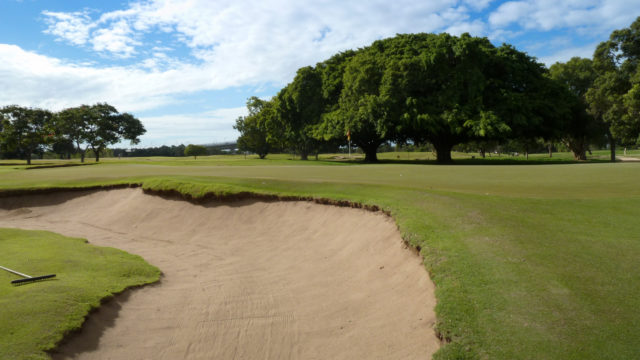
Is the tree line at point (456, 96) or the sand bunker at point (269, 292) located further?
the tree line at point (456, 96)

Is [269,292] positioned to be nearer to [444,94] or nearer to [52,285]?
[52,285]

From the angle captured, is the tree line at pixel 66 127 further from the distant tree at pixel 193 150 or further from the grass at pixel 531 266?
the grass at pixel 531 266

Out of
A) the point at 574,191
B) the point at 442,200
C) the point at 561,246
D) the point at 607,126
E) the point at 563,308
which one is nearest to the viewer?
the point at 563,308

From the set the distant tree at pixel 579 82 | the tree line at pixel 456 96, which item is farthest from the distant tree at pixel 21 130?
the distant tree at pixel 579 82

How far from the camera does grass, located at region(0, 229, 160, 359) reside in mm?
4562

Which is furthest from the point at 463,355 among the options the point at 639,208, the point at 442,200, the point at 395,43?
the point at 395,43

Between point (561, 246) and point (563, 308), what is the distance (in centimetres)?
212

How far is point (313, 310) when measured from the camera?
6414 millimetres

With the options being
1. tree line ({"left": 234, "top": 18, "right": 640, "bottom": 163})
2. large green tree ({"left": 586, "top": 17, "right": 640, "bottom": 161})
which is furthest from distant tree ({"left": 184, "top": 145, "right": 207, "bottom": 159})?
large green tree ({"left": 586, "top": 17, "right": 640, "bottom": 161})

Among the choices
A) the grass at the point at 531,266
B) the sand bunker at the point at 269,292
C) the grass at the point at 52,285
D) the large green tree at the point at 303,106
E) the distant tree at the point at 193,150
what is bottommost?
the sand bunker at the point at 269,292

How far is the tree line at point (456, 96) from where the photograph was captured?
104ft

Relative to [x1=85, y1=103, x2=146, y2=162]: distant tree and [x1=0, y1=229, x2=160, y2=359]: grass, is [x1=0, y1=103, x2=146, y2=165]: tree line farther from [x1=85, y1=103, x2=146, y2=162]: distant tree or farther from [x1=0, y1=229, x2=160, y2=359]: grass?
[x1=0, y1=229, x2=160, y2=359]: grass

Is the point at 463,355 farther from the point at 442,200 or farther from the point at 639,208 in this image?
the point at 639,208

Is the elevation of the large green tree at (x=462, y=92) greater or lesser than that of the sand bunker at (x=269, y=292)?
greater
